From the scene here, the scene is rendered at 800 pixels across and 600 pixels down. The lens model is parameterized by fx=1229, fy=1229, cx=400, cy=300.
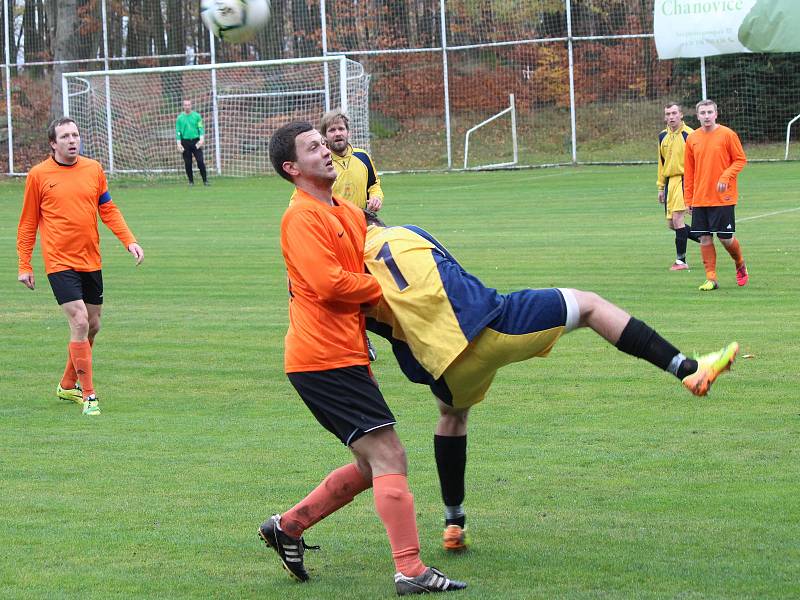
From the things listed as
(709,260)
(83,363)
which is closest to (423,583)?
(83,363)

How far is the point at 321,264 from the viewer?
4.82m

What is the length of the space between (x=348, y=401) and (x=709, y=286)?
979 centimetres

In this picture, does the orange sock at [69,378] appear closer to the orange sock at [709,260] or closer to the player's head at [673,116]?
the orange sock at [709,260]

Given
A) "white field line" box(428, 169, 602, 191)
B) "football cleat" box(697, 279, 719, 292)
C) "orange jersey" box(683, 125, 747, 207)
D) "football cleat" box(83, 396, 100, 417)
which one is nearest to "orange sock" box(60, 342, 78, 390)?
"football cleat" box(83, 396, 100, 417)

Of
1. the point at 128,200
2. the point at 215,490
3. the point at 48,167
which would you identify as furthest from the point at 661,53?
the point at 215,490

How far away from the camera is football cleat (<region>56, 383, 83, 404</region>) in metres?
9.72

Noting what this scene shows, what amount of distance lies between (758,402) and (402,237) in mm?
4267

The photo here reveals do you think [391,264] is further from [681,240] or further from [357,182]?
[681,240]

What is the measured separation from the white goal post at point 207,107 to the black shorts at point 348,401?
1144 inches

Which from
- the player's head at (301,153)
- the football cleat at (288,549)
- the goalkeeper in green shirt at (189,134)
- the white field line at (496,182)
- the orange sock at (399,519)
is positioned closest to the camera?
the orange sock at (399,519)

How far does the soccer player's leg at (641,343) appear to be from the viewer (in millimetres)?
4883

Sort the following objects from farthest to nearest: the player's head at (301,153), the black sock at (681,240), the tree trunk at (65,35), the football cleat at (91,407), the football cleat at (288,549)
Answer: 1. the tree trunk at (65,35)
2. the black sock at (681,240)
3. the football cleat at (91,407)
4. the football cleat at (288,549)
5. the player's head at (301,153)

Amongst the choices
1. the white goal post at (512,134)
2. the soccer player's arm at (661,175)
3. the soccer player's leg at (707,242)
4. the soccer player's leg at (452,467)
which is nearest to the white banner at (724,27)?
the white goal post at (512,134)

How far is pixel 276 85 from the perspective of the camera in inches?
1371
